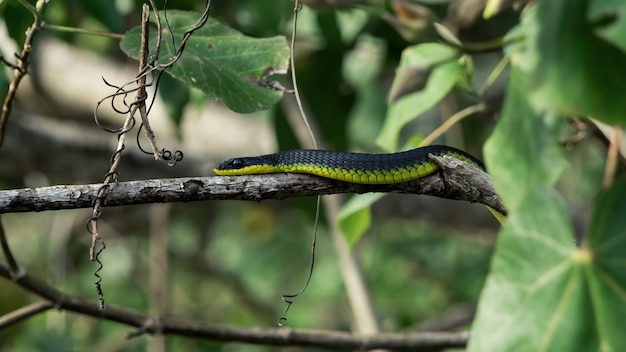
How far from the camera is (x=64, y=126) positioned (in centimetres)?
590

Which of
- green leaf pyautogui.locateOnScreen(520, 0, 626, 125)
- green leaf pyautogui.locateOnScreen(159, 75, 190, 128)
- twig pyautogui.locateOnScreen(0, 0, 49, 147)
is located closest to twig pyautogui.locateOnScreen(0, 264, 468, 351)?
twig pyautogui.locateOnScreen(0, 0, 49, 147)

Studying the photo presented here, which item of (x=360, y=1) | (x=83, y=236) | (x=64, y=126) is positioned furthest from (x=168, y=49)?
(x=83, y=236)

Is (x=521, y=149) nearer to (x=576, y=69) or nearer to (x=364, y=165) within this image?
(x=576, y=69)

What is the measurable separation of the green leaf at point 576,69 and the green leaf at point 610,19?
0.07 ft

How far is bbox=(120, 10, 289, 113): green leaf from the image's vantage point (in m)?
2.59

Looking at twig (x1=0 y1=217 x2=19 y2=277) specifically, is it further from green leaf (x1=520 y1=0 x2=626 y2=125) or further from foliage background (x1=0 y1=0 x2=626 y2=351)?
green leaf (x1=520 y1=0 x2=626 y2=125)

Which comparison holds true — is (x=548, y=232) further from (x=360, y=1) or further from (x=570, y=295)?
(x=360, y=1)

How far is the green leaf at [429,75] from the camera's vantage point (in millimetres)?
3002

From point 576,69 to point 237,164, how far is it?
5.86 feet

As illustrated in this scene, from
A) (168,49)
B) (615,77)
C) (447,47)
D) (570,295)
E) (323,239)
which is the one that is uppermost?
(323,239)

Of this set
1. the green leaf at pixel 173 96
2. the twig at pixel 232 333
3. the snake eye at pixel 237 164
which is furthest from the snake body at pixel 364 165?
the green leaf at pixel 173 96

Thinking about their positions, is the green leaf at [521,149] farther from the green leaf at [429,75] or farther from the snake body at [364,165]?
the green leaf at [429,75]

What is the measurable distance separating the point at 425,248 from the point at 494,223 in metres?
1.30

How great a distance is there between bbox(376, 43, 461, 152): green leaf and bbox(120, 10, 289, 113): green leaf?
55 cm
